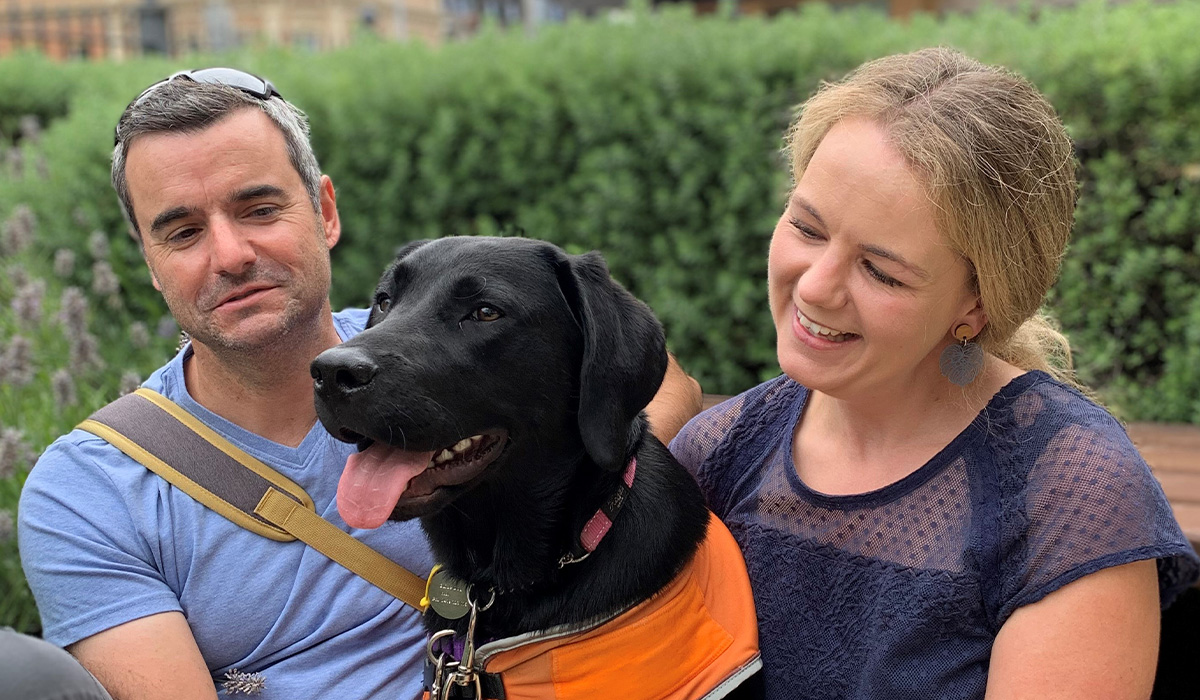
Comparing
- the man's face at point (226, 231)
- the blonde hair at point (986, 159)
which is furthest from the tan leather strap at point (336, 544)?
the blonde hair at point (986, 159)

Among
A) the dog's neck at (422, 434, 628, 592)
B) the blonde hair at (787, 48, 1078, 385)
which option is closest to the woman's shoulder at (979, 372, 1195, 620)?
the blonde hair at (787, 48, 1078, 385)

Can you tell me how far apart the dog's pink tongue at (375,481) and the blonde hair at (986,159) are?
1.07 m

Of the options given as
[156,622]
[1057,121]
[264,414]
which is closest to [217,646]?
[156,622]

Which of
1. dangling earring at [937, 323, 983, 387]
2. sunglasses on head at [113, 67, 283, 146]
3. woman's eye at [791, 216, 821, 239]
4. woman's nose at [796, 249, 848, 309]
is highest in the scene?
sunglasses on head at [113, 67, 283, 146]

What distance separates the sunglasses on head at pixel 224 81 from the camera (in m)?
2.55

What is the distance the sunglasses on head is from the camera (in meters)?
2.55

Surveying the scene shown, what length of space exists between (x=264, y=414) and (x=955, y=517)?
1.56 metres

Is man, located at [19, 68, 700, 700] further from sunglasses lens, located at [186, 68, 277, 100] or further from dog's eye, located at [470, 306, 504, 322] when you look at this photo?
dog's eye, located at [470, 306, 504, 322]

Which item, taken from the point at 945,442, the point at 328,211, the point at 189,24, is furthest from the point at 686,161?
the point at 189,24

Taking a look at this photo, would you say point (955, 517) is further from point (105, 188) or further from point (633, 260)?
point (105, 188)

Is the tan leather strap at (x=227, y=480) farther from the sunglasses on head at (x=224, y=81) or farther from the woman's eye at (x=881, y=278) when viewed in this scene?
the woman's eye at (x=881, y=278)

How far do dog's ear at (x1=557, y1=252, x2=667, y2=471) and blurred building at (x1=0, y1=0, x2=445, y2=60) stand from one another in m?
5.36

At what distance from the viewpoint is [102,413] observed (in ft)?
7.86

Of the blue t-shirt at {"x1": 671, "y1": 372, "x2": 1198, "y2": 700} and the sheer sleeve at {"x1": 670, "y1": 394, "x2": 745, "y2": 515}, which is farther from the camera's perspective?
the sheer sleeve at {"x1": 670, "y1": 394, "x2": 745, "y2": 515}
